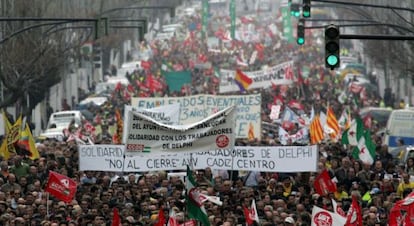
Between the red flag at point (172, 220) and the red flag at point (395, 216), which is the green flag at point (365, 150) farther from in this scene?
the red flag at point (172, 220)

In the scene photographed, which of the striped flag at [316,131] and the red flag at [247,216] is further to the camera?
the striped flag at [316,131]

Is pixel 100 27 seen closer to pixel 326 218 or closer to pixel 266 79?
pixel 266 79

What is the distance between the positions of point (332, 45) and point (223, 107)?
571 inches

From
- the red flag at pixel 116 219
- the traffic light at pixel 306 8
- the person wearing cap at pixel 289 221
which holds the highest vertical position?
the traffic light at pixel 306 8

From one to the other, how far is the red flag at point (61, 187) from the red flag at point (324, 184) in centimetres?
345

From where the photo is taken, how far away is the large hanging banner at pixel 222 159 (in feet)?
87.4

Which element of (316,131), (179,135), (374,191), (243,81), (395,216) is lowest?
(374,191)

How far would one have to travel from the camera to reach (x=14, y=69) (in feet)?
165

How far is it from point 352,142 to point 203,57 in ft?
167

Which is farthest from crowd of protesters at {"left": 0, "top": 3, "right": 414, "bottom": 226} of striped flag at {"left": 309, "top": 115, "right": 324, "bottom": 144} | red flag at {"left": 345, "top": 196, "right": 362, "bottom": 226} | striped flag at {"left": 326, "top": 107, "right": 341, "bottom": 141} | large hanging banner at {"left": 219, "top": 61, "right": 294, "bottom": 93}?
large hanging banner at {"left": 219, "top": 61, "right": 294, "bottom": 93}

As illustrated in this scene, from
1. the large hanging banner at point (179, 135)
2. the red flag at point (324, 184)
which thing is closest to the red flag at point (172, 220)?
the large hanging banner at point (179, 135)

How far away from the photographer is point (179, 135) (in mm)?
24938

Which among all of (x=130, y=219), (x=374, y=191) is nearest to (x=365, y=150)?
(x=374, y=191)

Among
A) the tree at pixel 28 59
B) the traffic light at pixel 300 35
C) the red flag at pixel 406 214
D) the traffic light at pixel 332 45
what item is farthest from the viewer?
the tree at pixel 28 59
